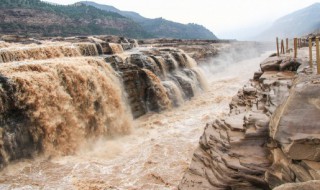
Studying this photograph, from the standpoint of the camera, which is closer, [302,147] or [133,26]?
[302,147]

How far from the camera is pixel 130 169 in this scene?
10.6m

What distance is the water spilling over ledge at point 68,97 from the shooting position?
11427 millimetres

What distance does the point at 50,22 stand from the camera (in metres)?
74.8

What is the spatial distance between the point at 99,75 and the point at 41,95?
3.65 metres

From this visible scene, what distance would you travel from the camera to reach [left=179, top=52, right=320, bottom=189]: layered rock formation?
5.75 meters

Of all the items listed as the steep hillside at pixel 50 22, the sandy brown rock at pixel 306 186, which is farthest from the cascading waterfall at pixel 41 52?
the steep hillside at pixel 50 22

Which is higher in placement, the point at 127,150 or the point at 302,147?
the point at 302,147

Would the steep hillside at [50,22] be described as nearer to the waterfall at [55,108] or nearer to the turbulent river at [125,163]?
the waterfall at [55,108]

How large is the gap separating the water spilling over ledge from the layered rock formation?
6.33 meters

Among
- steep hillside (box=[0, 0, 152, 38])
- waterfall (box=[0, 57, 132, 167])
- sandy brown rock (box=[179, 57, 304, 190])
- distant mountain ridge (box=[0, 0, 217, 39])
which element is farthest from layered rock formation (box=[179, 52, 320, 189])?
steep hillside (box=[0, 0, 152, 38])

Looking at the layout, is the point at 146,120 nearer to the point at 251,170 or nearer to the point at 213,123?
the point at 213,123

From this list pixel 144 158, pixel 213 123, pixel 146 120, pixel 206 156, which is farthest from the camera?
pixel 146 120

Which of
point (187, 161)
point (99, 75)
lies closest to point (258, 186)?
point (187, 161)

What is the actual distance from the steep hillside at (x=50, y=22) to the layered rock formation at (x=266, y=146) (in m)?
61.0
